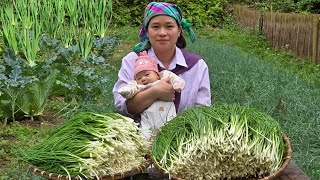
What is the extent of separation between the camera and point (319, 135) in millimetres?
3982

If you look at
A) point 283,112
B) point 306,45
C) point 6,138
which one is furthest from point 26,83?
point 306,45

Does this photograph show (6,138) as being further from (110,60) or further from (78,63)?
(110,60)

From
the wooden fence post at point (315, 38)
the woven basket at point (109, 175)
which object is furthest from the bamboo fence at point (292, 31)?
the woven basket at point (109, 175)

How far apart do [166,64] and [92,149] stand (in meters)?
1.06

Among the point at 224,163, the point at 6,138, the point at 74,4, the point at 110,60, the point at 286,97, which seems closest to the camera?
the point at 224,163

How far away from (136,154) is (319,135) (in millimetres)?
2293

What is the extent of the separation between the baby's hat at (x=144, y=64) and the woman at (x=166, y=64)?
0.09 meters

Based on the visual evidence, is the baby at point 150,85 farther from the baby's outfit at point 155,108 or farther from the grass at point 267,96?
the grass at point 267,96

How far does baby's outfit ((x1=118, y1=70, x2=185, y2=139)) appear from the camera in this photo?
266 cm

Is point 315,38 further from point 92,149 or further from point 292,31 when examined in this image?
point 92,149

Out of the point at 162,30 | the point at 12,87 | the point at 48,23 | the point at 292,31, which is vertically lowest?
the point at 292,31

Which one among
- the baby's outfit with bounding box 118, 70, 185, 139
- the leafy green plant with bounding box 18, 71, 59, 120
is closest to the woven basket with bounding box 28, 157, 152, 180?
the baby's outfit with bounding box 118, 70, 185, 139

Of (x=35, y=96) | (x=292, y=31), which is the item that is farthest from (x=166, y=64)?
(x=292, y=31)

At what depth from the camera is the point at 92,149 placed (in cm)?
199
